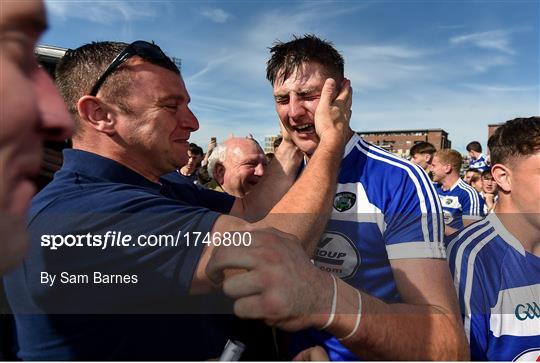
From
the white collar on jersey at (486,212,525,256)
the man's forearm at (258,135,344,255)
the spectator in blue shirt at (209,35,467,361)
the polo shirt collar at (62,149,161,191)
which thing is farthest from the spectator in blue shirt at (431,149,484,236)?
the polo shirt collar at (62,149,161,191)

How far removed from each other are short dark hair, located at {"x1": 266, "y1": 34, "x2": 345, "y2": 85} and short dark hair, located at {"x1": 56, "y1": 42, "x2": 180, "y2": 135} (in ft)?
2.19

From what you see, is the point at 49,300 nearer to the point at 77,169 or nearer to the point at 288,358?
the point at 77,169

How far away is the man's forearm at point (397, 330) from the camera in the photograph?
1.20 meters

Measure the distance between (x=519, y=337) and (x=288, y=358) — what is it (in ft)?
3.90

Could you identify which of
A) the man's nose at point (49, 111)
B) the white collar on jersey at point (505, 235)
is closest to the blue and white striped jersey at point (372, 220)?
the white collar on jersey at point (505, 235)

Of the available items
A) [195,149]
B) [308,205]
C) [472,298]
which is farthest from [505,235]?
A: [195,149]

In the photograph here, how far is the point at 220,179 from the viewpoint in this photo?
381cm

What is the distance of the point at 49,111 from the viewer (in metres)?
0.52

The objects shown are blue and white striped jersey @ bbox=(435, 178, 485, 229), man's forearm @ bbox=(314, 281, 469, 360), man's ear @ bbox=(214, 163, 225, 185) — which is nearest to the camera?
man's forearm @ bbox=(314, 281, 469, 360)

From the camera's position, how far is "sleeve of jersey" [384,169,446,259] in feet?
5.73

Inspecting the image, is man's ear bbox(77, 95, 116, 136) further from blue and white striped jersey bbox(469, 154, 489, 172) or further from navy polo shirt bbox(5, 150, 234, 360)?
blue and white striped jersey bbox(469, 154, 489, 172)

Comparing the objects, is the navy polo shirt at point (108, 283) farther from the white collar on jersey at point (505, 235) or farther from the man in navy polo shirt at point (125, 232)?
the white collar on jersey at point (505, 235)

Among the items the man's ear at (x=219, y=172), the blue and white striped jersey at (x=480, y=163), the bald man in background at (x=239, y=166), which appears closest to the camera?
the bald man in background at (x=239, y=166)

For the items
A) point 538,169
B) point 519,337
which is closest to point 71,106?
point 519,337
